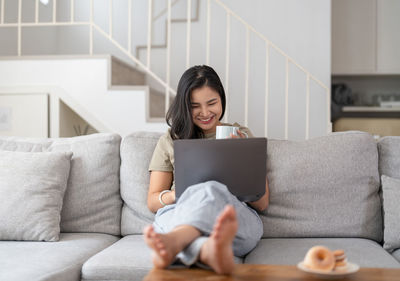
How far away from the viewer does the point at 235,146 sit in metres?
1.46

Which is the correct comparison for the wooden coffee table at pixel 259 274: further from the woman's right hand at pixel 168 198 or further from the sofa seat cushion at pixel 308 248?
the woman's right hand at pixel 168 198

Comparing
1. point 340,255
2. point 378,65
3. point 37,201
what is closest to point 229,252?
point 340,255

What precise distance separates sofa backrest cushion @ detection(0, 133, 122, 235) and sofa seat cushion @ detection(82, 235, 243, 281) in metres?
0.37

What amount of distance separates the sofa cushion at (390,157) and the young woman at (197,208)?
20.2 inches

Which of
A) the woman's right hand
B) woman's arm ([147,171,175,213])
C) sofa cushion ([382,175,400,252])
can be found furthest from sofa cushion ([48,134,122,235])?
sofa cushion ([382,175,400,252])

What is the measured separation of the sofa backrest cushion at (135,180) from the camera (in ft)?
6.41

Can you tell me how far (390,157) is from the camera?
1.91 metres

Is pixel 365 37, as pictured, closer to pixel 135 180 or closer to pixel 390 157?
pixel 390 157

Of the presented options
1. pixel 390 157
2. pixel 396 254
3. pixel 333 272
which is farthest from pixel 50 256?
pixel 390 157

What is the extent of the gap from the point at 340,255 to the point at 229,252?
246 millimetres

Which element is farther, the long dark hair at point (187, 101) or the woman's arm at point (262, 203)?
the long dark hair at point (187, 101)

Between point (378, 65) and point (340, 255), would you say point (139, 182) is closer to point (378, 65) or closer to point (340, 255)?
point (340, 255)

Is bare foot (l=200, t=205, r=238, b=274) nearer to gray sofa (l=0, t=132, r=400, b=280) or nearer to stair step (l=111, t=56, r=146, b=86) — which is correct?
gray sofa (l=0, t=132, r=400, b=280)

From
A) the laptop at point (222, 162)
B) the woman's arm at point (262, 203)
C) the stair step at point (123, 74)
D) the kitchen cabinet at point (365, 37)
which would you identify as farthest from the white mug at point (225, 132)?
the kitchen cabinet at point (365, 37)
